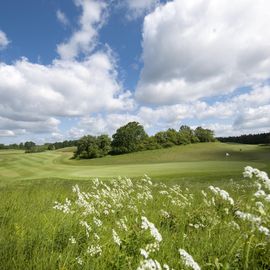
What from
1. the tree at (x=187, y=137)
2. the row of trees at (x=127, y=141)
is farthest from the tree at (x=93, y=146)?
the tree at (x=187, y=137)

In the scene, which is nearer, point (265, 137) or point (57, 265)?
point (57, 265)

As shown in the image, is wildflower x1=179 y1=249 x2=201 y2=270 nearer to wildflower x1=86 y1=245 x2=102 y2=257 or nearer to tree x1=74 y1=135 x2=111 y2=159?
wildflower x1=86 y1=245 x2=102 y2=257

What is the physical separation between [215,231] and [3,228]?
10.3ft

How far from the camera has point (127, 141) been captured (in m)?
110

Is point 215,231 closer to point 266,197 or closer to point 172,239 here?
point 172,239

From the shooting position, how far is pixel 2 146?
196 meters

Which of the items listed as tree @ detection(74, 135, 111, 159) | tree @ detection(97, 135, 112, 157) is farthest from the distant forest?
tree @ detection(74, 135, 111, 159)

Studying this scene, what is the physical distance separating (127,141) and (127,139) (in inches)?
31.3

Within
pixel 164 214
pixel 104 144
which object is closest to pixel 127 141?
pixel 104 144

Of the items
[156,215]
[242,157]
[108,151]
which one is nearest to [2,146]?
[108,151]

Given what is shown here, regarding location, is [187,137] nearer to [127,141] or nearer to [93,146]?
[127,141]

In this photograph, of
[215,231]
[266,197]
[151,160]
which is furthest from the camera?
[151,160]

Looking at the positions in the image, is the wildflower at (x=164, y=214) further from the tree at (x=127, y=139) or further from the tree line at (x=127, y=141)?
the tree at (x=127, y=139)

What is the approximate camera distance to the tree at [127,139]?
357ft
